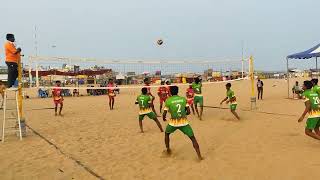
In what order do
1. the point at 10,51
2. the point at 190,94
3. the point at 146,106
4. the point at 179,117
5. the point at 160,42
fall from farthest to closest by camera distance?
the point at 160,42 < the point at 190,94 < the point at 146,106 < the point at 10,51 < the point at 179,117

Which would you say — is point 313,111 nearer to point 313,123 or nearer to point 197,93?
point 313,123

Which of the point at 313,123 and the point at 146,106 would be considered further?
the point at 146,106

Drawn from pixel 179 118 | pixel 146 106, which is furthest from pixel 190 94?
pixel 179 118

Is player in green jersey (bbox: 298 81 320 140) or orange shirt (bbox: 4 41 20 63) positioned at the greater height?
orange shirt (bbox: 4 41 20 63)

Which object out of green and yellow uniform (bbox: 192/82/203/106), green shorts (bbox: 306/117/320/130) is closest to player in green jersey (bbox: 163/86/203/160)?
green shorts (bbox: 306/117/320/130)

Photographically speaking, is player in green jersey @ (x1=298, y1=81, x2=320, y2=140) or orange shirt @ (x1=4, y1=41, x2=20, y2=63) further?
orange shirt @ (x1=4, y1=41, x2=20, y2=63)

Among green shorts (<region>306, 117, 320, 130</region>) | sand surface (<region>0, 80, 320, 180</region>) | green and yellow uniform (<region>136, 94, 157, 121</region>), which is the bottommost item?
sand surface (<region>0, 80, 320, 180</region>)

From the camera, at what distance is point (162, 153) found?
297 inches

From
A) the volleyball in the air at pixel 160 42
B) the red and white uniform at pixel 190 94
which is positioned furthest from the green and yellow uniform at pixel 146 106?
the volleyball in the air at pixel 160 42

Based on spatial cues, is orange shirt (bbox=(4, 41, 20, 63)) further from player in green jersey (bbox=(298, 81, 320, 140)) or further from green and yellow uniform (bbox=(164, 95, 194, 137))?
player in green jersey (bbox=(298, 81, 320, 140))

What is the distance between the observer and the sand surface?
628 cm

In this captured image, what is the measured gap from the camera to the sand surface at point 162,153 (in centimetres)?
628

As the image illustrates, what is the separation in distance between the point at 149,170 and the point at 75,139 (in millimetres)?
3677

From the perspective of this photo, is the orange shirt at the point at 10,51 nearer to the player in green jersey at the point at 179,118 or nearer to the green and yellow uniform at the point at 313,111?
the player in green jersey at the point at 179,118
